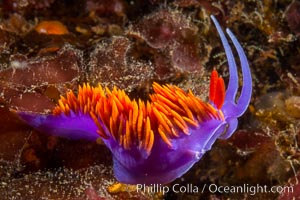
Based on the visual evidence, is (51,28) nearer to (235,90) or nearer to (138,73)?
(138,73)

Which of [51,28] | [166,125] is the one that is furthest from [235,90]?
[51,28]

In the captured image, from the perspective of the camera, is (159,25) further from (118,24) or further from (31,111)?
(31,111)

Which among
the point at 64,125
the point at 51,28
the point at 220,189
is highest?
the point at 51,28

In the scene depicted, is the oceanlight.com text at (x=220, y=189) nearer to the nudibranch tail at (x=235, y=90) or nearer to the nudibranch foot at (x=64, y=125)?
the nudibranch foot at (x=64, y=125)

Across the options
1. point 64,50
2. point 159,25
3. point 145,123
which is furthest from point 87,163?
point 159,25

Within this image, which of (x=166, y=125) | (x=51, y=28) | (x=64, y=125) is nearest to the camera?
(x=166, y=125)

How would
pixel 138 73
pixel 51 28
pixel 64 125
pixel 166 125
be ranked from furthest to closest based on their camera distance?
pixel 51 28, pixel 138 73, pixel 64 125, pixel 166 125

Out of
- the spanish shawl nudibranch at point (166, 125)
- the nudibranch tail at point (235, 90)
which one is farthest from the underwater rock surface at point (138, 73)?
the nudibranch tail at point (235, 90)

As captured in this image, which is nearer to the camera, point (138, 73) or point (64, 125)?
point (64, 125)
